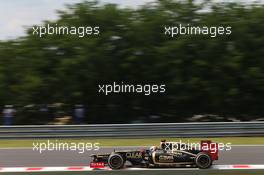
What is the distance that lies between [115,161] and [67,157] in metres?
1.94

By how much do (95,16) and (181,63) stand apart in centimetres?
293

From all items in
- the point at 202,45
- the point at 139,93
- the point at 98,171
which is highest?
the point at 202,45

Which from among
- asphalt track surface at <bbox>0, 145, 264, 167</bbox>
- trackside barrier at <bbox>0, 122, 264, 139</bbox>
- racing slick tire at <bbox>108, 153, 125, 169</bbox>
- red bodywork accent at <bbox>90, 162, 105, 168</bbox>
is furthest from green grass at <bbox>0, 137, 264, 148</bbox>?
racing slick tire at <bbox>108, 153, 125, 169</bbox>

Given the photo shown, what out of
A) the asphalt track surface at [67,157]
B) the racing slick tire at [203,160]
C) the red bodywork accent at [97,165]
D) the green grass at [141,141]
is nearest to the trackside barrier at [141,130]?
the green grass at [141,141]

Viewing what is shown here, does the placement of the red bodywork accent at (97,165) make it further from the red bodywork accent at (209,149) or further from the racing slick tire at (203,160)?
the red bodywork accent at (209,149)

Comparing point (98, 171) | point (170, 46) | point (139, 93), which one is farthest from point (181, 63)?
point (98, 171)

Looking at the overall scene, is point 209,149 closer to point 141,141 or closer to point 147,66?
point 141,141

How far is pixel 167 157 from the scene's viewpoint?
8.62 metres

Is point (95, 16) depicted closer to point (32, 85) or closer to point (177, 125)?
point (32, 85)

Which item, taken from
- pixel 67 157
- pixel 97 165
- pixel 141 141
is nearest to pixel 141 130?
pixel 141 141

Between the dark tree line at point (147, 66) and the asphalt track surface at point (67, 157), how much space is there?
447 cm

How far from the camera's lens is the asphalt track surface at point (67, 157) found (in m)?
9.70

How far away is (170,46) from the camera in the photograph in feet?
54.0

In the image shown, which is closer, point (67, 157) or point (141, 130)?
point (67, 157)
